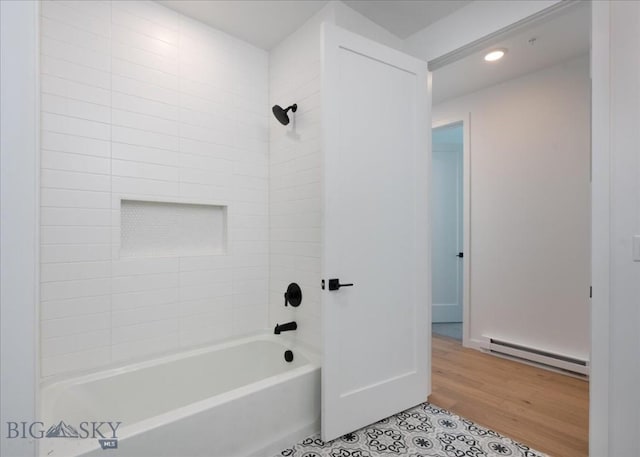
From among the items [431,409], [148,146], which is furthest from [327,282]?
[148,146]

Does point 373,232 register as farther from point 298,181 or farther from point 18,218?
point 18,218

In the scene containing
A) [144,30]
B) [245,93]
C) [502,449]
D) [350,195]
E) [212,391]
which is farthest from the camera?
[245,93]

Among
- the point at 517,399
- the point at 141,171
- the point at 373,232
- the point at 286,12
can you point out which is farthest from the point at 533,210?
the point at 141,171

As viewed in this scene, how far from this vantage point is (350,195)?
1.84 m

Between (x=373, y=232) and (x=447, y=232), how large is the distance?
104 inches

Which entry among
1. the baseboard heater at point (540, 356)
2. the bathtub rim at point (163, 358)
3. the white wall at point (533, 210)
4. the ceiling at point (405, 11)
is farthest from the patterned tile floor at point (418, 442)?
the ceiling at point (405, 11)

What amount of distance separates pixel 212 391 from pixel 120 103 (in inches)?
72.5

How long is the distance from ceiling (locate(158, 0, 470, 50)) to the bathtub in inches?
86.0

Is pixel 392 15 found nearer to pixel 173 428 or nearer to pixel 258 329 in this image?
pixel 258 329

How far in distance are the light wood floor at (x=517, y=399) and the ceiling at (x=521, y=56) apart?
2.32 m

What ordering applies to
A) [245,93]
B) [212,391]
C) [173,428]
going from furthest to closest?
[245,93] < [212,391] < [173,428]

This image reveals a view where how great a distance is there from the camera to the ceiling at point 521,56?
224 cm

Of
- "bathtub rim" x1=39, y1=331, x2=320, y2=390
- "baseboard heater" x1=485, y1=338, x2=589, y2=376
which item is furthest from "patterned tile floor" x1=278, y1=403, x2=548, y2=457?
"baseboard heater" x1=485, y1=338, x2=589, y2=376

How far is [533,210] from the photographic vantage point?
9.63 feet
